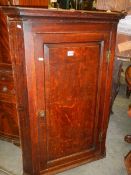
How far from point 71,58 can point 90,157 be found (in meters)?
1.00

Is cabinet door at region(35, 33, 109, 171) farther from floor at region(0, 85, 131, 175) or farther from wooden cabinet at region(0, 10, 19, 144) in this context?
wooden cabinet at region(0, 10, 19, 144)

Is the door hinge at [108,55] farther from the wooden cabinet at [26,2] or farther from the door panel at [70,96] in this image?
the wooden cabinet at [26,2]

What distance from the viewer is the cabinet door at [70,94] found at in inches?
53.5

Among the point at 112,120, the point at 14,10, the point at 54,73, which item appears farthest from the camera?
the point at 112,120

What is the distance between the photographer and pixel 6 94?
76.8 inches

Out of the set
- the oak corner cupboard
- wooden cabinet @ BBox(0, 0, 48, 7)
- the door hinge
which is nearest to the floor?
the oak corner cupboard

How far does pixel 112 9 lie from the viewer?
1.64 m

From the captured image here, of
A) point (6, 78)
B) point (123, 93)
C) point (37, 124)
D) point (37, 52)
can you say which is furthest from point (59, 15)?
point (123, 93)

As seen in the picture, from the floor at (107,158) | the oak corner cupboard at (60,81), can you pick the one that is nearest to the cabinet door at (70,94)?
the oak corner cupboard at (60,81)

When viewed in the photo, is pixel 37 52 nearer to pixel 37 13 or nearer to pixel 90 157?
pixel 37 13

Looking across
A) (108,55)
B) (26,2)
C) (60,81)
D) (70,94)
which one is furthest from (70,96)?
(26,2)

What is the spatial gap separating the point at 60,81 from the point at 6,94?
737 millimetres

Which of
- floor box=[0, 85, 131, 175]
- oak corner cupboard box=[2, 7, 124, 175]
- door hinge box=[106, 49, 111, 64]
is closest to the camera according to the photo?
oak corner cupboard box=[2, 7, 124, 175]

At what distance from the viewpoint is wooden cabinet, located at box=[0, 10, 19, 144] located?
1719mm
